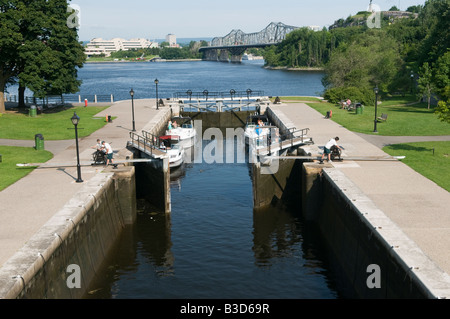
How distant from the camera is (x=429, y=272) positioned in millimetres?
13758

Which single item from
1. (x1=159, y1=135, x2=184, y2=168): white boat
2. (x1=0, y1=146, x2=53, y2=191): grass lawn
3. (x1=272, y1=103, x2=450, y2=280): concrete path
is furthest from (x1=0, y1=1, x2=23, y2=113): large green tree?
(x1=272, y1=103, x2=450, y2=280): concrete path

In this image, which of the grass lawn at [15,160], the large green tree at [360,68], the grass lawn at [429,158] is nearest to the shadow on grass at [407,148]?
the grass lawn at [429,158]

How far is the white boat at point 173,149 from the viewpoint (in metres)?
36.9

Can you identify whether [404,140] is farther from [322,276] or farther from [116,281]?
[116,281]

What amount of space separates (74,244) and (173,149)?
19631 millimetres

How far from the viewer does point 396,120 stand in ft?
142

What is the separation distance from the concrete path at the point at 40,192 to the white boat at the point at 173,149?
2.91 m

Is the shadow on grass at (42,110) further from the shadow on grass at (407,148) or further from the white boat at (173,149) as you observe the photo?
the shadow on grass at (407,148)

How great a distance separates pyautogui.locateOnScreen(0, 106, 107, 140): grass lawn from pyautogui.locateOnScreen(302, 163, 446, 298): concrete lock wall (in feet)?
63.2

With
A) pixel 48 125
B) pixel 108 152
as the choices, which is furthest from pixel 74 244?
pixel 48 125

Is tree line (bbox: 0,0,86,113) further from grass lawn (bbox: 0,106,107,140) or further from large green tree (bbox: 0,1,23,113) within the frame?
grass lawn (bbox: 0,106,107,140)

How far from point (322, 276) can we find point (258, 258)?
2990 mm

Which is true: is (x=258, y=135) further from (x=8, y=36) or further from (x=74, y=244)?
(x=74, y=244)
